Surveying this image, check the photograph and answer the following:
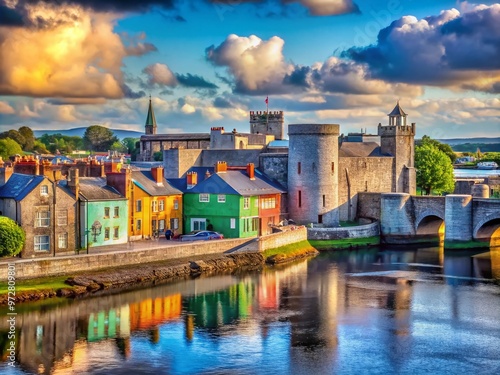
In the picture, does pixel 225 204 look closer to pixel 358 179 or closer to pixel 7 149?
pixel 358 179

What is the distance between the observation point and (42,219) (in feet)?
122

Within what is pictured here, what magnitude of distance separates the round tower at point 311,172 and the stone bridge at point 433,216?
4.09 m

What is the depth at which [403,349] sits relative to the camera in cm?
2658

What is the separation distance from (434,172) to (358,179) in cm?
1212

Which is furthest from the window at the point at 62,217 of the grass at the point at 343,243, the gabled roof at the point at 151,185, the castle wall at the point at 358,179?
the castle wall at the point at 358,179

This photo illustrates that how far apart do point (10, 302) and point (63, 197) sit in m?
8.26

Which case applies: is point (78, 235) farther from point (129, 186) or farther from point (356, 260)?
point (356, 260)

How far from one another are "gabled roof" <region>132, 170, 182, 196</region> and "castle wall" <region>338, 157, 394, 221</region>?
13.4m

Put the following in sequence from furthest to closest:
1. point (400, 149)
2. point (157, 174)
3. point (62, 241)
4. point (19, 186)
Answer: point (400, 149) → point (157, 174) → point (62, 241) → point (19, 186)

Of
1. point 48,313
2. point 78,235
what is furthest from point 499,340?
point 78,235

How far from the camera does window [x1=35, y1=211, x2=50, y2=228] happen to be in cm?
3700

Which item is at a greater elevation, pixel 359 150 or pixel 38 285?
pixel 359 150

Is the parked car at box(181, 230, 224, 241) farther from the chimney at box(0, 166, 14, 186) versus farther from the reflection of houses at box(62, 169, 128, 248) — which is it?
the chimney at box(0, 166, 14, 186)

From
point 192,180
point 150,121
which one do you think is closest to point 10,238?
point 192,180
